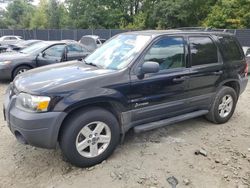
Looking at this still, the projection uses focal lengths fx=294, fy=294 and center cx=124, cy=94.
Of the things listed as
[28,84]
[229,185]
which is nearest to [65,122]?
[28,84]

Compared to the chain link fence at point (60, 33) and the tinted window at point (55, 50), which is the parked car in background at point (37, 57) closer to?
the tinted window at point (55, 50)

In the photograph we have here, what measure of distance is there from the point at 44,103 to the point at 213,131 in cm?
302

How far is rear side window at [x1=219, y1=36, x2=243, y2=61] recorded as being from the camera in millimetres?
5184

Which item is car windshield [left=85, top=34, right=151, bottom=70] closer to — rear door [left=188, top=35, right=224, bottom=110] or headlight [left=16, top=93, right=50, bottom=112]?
rear door [left=188, top=35, right=224, bottom=110]

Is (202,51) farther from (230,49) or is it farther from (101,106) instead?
(101,106)

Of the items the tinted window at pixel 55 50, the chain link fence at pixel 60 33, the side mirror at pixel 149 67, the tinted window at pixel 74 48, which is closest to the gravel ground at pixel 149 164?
the side mirror at pixel 149 67

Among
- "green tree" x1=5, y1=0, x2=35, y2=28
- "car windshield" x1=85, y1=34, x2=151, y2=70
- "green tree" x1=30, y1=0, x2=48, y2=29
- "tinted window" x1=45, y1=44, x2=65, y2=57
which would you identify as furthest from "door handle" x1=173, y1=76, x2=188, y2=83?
"green tree" x1=5, y1=0, x2=35, y2=28

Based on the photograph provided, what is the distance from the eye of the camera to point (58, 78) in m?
3.76

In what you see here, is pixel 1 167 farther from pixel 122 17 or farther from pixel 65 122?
pixel 122 17

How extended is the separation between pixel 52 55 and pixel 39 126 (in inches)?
232

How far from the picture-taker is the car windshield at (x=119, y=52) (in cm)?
414

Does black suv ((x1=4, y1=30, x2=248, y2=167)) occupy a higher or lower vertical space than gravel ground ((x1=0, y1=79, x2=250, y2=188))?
higher

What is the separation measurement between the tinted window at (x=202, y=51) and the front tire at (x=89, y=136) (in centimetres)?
177

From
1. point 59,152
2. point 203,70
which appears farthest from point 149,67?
point 59,152
